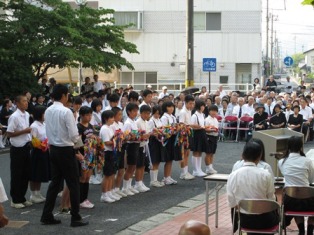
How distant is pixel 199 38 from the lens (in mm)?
38562

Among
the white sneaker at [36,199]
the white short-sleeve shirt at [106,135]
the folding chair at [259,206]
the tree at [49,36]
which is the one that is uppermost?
the tree at [49,36]

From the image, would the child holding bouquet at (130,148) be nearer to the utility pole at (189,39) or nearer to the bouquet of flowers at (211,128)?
the bouquet of flowers at (211,128)

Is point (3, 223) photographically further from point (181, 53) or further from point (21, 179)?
point (181, 53)

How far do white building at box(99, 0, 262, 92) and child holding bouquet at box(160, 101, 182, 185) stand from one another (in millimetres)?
24872

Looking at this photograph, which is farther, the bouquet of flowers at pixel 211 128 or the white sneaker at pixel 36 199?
the bouquet of flowers at pixel 211 128

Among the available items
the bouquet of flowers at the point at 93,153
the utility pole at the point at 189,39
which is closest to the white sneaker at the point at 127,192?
the bouquet of flowers at the point at 93,153

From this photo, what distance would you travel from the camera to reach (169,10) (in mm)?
38688

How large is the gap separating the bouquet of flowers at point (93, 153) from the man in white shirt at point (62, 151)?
2.58 ft

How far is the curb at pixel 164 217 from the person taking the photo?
9016 mm

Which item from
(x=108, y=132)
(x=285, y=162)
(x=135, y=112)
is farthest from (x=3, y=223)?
(x=135, y=112)

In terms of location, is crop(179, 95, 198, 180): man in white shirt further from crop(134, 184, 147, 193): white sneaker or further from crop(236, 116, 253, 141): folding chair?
crop(236, 116, 253, 141): folding chair

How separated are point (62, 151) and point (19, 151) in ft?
5.73

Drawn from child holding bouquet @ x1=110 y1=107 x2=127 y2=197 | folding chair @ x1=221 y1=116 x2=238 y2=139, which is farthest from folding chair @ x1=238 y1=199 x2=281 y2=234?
folding chair @ x1=221 y1=116 x2=238 y2=139

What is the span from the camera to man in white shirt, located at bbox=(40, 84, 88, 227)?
892 cm
